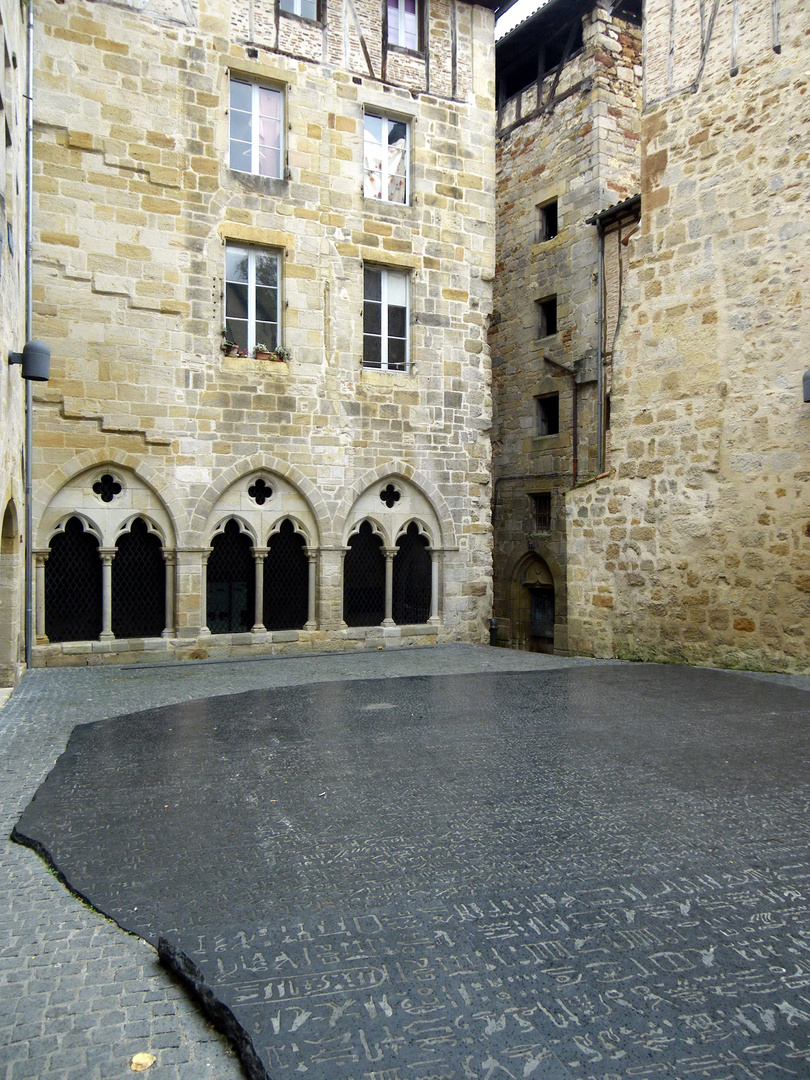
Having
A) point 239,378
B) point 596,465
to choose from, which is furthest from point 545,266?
point 239,378

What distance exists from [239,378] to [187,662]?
344 cm

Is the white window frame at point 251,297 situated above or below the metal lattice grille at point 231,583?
above

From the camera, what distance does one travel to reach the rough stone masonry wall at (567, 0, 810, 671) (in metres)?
8.35

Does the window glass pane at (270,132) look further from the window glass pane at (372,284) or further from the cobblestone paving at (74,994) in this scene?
the cobblestone paving at (74,994)

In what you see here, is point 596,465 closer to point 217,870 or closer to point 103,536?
point 103,536

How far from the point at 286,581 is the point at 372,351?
3.28m

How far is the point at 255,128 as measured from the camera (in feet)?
35.4

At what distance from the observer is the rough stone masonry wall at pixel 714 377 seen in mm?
8352

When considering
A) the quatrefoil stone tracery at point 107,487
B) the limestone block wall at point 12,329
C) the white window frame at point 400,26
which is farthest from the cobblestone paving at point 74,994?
the white window frame at point 400,26

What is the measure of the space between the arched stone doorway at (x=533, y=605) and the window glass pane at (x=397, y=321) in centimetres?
615

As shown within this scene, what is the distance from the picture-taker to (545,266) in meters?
16.2

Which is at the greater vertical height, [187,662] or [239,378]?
[239,378]

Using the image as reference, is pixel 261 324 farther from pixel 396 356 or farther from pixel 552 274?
pixel 552 274

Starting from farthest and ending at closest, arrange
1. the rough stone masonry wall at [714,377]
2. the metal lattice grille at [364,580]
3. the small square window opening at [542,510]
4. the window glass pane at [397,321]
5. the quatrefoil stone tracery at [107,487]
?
the small square window opening at [542,510]
the window glass pane at [397,321]
the metal lattice grille at [364,580]
the quatrefoil stone tracery at [107,487]
the rough stone masonry wall at [714,377]
